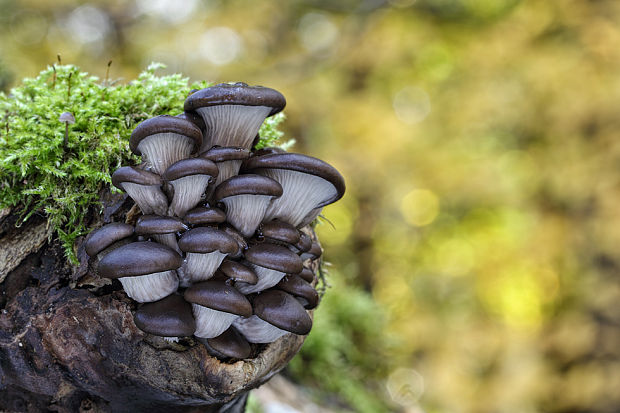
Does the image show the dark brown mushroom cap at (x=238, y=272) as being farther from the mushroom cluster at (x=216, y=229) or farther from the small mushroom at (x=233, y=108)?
the small mushroom at (x=233, y=108)

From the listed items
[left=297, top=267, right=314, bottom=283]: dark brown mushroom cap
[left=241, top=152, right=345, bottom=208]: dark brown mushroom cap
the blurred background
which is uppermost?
the blurred background

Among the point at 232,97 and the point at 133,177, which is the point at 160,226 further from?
the point at 232,97

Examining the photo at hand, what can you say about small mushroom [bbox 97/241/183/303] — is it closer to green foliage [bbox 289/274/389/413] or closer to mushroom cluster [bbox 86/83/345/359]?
mushroom cluster [bbox 86/83/345/359]

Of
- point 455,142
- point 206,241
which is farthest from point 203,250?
point 455,142

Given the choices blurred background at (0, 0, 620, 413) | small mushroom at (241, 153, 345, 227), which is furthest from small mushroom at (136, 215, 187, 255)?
blurred background at (0, 0, 620, 413)

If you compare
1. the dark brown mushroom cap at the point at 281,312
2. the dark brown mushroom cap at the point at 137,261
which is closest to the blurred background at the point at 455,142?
the dark brown mushroom cap at the point at 281,312

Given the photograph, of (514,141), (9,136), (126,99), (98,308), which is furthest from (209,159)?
(514,141)

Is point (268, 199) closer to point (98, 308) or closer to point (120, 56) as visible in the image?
point (98, 308)
